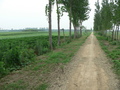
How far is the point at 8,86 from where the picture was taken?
14.9 feet

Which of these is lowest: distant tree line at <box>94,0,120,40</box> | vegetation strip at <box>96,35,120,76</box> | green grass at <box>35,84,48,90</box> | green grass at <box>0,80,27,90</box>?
green grass at <box>0,80,27,90</box>

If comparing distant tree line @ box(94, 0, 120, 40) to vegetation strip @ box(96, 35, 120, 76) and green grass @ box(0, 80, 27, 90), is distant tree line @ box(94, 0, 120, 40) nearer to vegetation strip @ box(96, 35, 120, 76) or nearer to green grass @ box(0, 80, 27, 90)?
vegetation strip @ box(96, 35, 120, 76)

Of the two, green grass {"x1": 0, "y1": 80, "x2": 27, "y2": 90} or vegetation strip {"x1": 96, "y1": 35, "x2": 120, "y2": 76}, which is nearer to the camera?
green grass {"x1": 0, "y1": 80, "x2": 27, "y2": 90}

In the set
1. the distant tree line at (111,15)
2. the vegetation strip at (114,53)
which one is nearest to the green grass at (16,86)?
the vegetation strip at (114,53)

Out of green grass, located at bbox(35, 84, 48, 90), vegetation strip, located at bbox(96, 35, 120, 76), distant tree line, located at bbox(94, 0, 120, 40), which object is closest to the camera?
green grass, located at bbox(35, 84, 48, 90)

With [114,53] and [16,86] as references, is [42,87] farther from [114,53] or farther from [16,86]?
[114,53]

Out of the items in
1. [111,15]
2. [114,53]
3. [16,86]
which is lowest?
[16,86]

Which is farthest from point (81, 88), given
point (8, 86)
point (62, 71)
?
point (8, 86)

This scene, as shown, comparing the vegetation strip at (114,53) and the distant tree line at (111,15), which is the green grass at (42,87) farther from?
the distant tree line at (111,15)

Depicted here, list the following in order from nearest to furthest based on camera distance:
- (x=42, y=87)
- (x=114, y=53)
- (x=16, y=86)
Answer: (x=42, y=87)
(x=16, y=86)
(x=114, y=53)

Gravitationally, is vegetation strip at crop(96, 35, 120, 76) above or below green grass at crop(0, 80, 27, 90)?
above

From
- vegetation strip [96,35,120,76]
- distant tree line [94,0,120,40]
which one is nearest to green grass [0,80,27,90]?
vegetation strip [96,35,120,76]

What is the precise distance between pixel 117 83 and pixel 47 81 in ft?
8.33

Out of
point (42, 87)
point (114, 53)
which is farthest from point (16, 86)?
point (114, 53)
